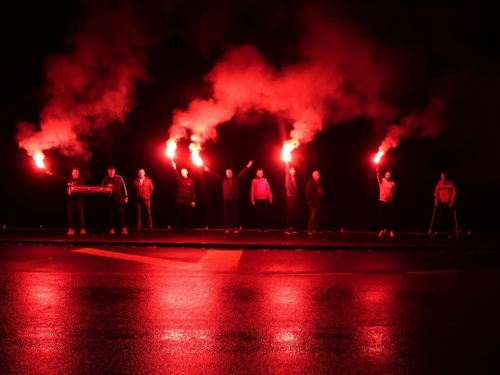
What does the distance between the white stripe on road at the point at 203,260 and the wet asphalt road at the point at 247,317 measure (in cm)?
6

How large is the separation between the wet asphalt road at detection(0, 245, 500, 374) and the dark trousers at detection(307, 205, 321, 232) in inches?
224

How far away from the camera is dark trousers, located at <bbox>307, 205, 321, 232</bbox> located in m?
16.7

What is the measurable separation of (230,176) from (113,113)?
17.0 ft

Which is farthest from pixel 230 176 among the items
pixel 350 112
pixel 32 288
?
pixel 32 288

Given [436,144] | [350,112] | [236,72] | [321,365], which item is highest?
[236,72]

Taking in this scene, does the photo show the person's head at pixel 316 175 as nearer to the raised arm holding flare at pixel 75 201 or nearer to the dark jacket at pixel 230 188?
the dark jacket at pixel 230 188

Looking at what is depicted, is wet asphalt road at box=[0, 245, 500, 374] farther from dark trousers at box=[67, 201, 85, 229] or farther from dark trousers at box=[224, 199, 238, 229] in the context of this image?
dark trousers at box=[224, 199, 238, 229]

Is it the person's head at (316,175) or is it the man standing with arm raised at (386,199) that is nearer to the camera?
the man standing with arm raised at (386,199)

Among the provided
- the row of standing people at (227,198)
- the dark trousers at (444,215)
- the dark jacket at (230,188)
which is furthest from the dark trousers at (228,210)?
the dark trousers at (444,215)

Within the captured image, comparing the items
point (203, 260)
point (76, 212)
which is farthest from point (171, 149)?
point (203, 260)

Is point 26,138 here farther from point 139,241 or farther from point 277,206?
point 277,206

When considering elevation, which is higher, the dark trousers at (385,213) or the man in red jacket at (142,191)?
the man in red jacket at (142,191)

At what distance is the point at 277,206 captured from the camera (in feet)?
59.9

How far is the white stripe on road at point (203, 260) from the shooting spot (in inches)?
396
